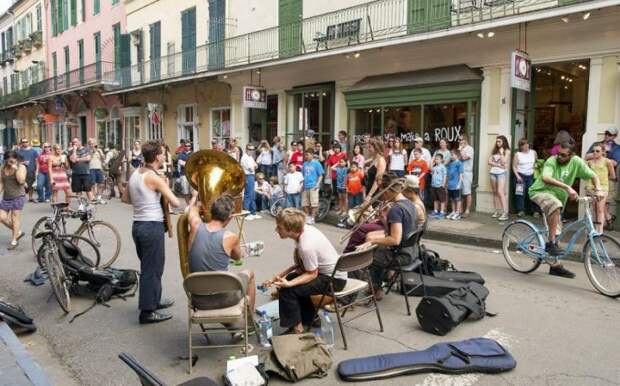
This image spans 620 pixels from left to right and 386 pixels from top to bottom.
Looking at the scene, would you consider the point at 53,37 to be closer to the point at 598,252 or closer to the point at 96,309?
the point at 96,309

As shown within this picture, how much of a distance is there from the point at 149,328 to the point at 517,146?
29.5ft

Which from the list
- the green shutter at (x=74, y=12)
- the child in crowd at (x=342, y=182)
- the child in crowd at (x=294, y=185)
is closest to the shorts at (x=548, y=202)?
the child in crowd at (x=342, y=182)

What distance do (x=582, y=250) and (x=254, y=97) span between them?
12173 millimetres

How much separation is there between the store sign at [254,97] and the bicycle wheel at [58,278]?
11.5 metres

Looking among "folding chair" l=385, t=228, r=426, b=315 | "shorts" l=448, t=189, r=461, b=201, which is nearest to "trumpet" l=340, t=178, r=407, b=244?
"folding chair" l=385, t=228, r=426, b=315

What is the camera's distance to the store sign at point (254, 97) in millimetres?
16766

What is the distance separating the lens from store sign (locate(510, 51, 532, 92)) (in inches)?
395

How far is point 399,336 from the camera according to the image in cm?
486

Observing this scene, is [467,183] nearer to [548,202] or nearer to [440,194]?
[440,194]

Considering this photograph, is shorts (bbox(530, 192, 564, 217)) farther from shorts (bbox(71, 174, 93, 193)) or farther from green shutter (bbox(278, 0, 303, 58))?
shorts (bbox(71, 174, 93, 193))

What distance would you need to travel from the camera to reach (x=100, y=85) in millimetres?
26438

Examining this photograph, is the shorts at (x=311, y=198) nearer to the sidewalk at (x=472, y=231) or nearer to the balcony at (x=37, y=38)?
the sidewalk at (x=472, y=231)

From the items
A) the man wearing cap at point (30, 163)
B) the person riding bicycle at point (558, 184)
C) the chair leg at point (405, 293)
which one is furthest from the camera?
the man wearing cap at point (30, 163)

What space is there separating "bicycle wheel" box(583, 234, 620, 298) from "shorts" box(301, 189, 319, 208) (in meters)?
6.57
